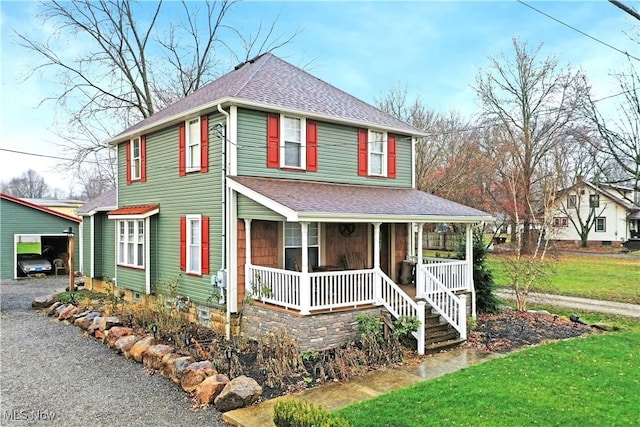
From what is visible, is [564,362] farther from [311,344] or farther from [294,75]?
[294,75]

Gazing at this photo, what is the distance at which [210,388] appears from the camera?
23.2 ft

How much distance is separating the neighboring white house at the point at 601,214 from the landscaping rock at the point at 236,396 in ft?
129

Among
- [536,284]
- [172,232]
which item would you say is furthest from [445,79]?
[172,232]

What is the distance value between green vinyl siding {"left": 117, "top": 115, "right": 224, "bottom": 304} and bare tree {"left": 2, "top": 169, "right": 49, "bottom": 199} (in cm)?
6616

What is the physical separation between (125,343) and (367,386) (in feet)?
18.7

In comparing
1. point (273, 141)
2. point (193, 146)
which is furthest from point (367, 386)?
point (193, 146)

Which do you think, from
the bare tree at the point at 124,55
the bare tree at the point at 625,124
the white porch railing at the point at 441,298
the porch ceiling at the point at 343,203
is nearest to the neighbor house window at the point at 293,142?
the porch ceiling at the point at 343,203

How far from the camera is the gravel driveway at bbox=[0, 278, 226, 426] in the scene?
664 centimetres

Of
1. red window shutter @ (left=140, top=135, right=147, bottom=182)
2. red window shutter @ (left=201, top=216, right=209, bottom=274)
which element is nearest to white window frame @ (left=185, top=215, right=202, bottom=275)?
red window shutter @ (left=201, top=216, right=209, bottom=274)

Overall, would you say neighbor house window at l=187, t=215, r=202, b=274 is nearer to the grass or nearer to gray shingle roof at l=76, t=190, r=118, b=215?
gray shingle roof at l=76, t=190, r=118, b=215

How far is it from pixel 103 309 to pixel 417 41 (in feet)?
42.7

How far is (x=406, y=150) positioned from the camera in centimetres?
1448

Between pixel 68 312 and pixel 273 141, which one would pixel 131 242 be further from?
pixel 273 141

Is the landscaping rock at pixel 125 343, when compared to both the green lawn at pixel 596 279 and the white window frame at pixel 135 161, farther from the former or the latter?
the green lawn at pixel 596 279
